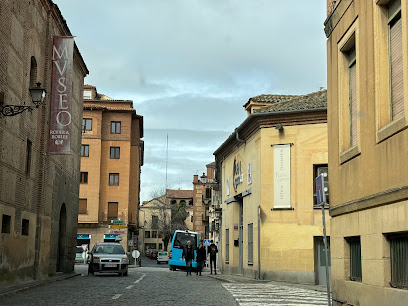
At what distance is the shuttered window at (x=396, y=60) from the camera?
9008 mm

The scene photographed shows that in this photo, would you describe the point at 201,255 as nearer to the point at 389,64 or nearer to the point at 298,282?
the point at 298,282

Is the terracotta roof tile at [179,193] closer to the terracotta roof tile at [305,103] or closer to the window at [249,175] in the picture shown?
the window at [249,175]

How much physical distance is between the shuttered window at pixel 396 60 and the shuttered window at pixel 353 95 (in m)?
1.90

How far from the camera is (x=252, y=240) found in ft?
94.5

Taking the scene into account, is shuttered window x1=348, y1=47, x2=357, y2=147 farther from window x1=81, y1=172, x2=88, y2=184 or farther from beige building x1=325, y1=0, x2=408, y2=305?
window x1=81, y1=172, x2=88, y2=184

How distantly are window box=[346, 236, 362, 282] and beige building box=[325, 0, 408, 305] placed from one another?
18 millimetres

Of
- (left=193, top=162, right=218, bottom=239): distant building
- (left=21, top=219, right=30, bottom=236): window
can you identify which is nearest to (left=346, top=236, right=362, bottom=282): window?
(left=21, top=219, right=30, bottom=236): window

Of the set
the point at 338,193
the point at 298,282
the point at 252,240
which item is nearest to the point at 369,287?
the point at 338,193

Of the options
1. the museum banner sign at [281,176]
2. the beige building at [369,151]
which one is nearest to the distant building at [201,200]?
the museum banner sign at [281,176]

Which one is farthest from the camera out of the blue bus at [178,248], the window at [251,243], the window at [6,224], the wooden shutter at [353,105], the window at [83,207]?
the window at [83,207]

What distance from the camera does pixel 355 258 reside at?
36.1 ft

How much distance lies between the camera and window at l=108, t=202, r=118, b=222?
6488 cm

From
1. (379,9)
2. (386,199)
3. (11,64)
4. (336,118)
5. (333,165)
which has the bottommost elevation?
(386,199)

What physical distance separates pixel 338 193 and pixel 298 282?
46.2 feet
